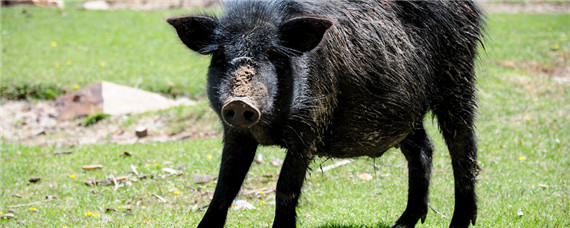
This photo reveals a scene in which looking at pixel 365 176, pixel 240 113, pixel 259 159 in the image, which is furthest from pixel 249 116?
pixel 259 159

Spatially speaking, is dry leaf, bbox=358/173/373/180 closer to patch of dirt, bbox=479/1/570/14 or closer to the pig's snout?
the pig's snout

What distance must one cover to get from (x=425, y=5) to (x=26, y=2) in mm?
18076

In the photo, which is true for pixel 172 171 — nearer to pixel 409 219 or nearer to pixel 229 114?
pixel 409 219

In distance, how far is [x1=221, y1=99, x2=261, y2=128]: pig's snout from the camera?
3707mm

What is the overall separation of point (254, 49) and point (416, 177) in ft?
8.00

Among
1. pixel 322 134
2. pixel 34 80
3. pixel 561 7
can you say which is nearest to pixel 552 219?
pixel 322 134

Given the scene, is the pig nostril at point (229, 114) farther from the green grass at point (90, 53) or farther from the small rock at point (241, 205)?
the green grass at point (90, 53)

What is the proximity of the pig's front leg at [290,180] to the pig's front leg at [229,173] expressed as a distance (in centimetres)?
36

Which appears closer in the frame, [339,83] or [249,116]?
[249,116]

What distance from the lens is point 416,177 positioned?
5887 mm

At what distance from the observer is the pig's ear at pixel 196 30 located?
14.3 ft

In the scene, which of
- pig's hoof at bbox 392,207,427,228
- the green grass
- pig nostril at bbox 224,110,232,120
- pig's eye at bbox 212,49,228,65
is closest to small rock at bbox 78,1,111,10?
the green grass

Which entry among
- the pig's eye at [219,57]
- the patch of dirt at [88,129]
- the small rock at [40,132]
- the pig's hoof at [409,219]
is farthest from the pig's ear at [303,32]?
the small rock at [40,132]

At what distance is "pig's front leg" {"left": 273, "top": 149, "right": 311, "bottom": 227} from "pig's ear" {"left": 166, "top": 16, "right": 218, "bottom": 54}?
926 millimetres
